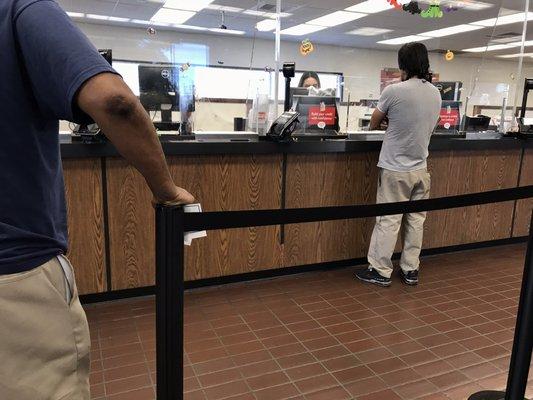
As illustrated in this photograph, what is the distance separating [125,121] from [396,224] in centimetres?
261

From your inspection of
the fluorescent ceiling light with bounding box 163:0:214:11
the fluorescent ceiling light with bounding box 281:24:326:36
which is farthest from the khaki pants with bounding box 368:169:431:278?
the fluorescent ceiling light with bounding box 281:24:326:36

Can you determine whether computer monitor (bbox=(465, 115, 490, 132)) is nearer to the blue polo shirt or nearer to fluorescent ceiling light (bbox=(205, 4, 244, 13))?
the blue polo shirt

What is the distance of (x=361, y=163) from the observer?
3387mm

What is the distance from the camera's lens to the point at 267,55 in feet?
40.6

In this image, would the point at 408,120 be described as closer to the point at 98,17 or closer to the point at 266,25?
the point at 266,25

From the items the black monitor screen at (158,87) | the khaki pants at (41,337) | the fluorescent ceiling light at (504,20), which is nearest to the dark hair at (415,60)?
the black monitor screen at (158,87)

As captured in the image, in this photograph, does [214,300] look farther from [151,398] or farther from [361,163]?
[361,163]

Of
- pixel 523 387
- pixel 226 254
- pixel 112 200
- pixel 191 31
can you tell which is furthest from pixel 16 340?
A: pixel 191 31

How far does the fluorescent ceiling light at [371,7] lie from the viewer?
25.6 feet

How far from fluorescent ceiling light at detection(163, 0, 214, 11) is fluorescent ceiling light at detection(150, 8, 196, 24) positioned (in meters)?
0.26

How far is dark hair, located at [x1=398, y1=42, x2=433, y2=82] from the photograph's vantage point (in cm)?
297

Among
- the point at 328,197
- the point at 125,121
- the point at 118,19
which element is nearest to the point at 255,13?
the point at 118,19

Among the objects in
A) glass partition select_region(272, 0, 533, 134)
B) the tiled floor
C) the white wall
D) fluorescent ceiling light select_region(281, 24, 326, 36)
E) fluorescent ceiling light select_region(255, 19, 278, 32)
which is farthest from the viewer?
fluorescent ceiling light select_region(281, 24, 326, 36)

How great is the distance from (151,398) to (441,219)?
283 cm
